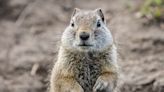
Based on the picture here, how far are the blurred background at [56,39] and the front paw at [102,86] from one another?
6.19ft

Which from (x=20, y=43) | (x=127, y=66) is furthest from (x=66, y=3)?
(x=127, y=66)

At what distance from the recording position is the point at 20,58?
1005 cm

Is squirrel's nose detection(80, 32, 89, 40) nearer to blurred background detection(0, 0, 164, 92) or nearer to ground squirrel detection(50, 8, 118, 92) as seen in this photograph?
ground squirrel detection(50, 8, 118, 92)

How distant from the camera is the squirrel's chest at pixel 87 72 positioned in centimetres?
748

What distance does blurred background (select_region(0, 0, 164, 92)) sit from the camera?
31.3ft

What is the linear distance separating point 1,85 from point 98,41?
2.83m

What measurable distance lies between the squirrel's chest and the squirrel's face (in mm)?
276

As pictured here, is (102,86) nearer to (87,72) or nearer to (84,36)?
(87,72)

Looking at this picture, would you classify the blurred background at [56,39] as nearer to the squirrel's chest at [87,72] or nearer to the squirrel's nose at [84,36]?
the squirrel's chest at [87,72]

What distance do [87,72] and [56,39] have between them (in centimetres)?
270

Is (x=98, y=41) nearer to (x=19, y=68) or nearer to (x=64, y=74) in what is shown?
(x=64, y=74)

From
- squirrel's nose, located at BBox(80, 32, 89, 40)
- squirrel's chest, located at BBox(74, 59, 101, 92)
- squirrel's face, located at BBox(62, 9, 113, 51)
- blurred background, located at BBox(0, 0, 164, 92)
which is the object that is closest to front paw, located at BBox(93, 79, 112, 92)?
squirrel's chest, located at BBox(74, 59, 101, 92)

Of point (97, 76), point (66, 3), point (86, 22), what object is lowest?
point (97, 76)

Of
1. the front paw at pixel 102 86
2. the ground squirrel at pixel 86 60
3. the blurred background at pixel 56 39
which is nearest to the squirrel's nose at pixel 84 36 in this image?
the ground squirrel at pixel 86 60
